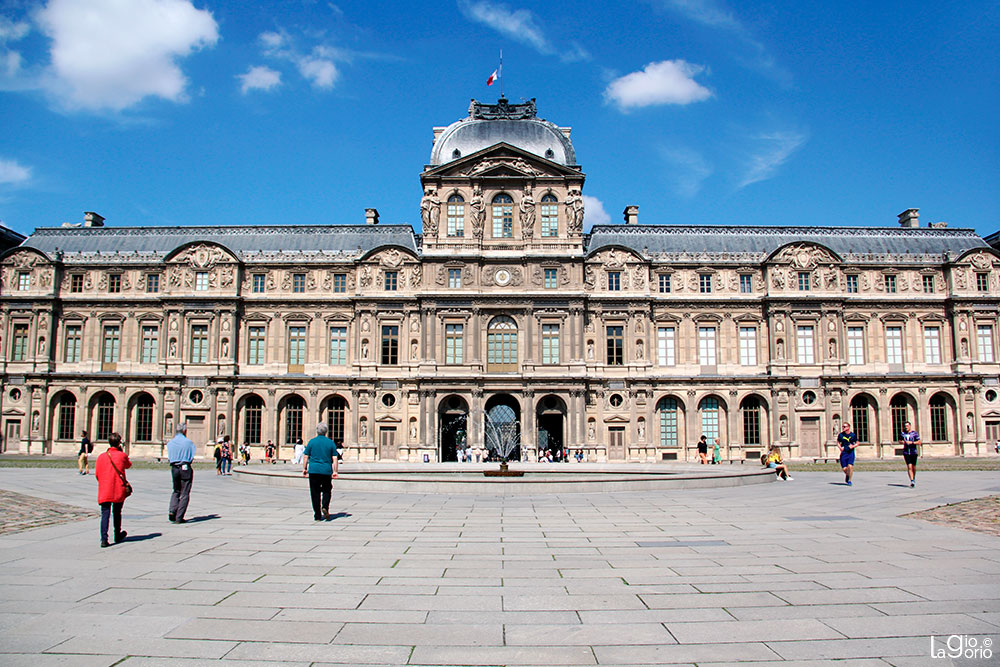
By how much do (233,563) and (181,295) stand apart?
45.3 metres

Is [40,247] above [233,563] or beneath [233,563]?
above

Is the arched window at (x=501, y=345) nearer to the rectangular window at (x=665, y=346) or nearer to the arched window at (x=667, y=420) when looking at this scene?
the rectangular window at (x=665, y=346)

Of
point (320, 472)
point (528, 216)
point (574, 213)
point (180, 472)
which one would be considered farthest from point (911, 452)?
point (528, 216)

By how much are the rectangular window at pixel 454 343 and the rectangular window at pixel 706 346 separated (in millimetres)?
17276

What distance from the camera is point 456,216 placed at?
51406 millimetres

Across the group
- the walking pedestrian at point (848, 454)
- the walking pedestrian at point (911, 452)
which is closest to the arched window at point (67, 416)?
the walking pedestrian at point (848, 454)

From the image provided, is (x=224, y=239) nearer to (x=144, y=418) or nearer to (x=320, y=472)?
(x=144, y=418)

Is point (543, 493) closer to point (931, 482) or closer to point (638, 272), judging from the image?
point (931, 482)

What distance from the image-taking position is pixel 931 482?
2645cm

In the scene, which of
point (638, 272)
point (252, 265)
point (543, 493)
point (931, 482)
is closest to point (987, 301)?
point (638, 272)

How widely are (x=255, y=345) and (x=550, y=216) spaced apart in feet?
77.0

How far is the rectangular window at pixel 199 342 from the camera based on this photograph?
171 ft

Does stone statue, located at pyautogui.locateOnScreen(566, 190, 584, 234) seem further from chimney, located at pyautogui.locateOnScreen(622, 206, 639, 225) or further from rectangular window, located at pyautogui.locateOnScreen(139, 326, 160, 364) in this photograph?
rectangular window, located at pyautogui.locateOnScreen(139, 326, 160, 364)

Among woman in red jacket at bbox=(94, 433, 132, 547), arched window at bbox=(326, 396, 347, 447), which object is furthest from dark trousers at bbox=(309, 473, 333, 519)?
arched window at bbox=(326, 396, 347, 447)
